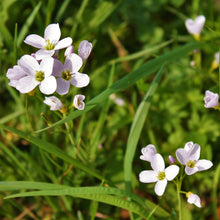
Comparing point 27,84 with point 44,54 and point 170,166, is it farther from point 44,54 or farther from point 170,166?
point 170,166

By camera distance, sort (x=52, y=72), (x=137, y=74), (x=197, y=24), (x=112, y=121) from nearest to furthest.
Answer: (x=52, y=72) → (x=137, y=74) → (x=197, y=24) → (x=112, y=121)

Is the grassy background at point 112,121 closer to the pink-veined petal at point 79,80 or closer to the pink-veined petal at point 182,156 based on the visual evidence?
the pink-veined petal at point 79,80

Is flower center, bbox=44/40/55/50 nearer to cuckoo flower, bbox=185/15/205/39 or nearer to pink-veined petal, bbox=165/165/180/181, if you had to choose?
pink-veined petal, bbox=165/165/180/181

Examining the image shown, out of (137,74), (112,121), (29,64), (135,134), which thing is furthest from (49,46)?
(112,121)

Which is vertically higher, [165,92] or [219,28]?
[219,28]

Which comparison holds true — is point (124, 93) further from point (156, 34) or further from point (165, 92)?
point (156, 34)

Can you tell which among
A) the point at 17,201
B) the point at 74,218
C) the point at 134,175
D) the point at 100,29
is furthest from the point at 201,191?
the point at 100,29

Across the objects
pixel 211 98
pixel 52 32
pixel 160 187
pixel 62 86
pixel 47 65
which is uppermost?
pixel 52 32

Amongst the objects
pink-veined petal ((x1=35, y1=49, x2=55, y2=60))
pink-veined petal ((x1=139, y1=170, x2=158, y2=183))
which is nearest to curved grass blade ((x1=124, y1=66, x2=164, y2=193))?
pink-veined petal ((x1=139, y1=170, x2=158, y2=183))
